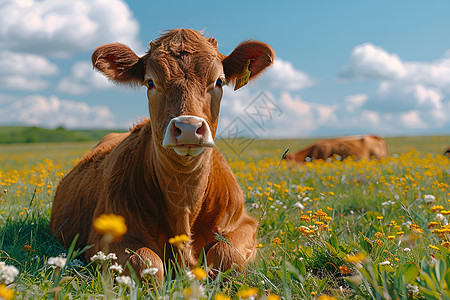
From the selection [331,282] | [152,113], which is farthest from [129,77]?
[331,282]

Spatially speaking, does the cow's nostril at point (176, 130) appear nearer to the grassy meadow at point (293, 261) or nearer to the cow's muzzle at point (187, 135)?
the cow's muzzle at point (187, 135)

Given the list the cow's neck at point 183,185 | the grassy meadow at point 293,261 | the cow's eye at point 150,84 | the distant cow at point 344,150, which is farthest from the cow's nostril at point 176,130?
the distant cow at point 344,150

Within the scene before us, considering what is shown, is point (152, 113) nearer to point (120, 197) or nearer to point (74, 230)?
point (120, 197)

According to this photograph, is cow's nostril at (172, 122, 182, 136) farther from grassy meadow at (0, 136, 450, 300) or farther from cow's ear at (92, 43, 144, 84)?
cow's ear at (92, 43, 144, 84)

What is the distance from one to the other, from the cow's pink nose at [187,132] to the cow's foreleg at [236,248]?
33.4 inches

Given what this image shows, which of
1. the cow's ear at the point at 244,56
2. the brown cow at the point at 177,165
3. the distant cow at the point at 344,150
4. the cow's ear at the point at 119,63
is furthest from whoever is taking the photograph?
the distant cow at the point at 344,150

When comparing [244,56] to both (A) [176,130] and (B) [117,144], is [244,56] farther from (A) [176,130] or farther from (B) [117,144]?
(B) [117,144]

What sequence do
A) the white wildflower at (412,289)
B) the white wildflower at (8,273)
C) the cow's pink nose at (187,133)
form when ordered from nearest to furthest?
the white wildflower at (8,273) → the white wildflower at (412,289) → the cow's pink nose at (187,133)

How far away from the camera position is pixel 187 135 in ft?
9.54

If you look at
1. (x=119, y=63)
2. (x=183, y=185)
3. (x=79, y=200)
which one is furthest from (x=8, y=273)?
(x=79, y=200)

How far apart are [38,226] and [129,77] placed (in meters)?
2.22

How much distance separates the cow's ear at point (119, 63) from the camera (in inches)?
155

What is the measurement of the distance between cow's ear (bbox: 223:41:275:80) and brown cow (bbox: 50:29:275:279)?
10 mm

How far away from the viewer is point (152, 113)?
3646 mm
